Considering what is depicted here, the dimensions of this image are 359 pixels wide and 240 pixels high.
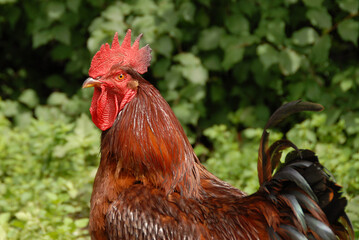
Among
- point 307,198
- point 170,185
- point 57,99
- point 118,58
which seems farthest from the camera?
point 57,99

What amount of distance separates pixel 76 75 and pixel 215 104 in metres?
1.94

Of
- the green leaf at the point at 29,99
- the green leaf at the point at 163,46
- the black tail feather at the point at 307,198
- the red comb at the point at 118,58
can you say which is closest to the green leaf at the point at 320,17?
the green leaf at the point at 163,46

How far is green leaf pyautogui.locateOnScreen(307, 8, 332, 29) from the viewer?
511 cm

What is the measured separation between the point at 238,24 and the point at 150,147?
3.13 metres

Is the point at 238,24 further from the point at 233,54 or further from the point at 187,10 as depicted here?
the point at 187,10

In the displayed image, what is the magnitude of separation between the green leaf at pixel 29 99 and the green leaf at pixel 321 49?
3.63 metres

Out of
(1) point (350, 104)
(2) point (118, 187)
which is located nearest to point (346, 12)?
(1) point (350, 104)

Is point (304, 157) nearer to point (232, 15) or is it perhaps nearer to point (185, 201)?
point (185, 201)

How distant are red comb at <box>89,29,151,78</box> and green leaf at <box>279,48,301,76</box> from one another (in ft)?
8.63

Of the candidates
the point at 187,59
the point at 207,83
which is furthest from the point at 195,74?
the point at 207,83

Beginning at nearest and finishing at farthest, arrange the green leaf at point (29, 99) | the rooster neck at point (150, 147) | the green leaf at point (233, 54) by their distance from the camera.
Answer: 1. the rooster neck at point (150, 147)
2. the green leaf at point (233, 54)
3. the green leaf at point (29, 99)

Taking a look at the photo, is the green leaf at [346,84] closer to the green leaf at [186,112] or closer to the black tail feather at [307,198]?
the green leaf at [186,112]

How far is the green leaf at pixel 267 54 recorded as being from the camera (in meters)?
5.07

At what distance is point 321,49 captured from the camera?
5219 mm
